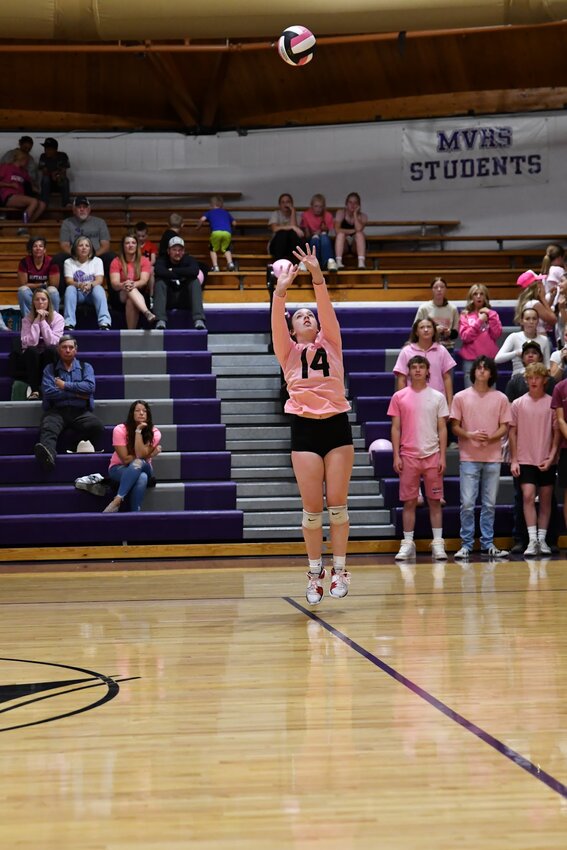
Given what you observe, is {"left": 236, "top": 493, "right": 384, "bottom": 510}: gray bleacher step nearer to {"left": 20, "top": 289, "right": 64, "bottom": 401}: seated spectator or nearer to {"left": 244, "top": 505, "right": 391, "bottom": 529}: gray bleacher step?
{"left": 244, "top": 505, "right": 391, "bottom": 529}: gray bleacher step

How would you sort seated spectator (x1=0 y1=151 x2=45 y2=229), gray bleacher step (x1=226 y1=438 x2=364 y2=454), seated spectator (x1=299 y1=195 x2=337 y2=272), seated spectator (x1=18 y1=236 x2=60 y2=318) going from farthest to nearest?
seated spectator (x1=0 y1=151 x2=45 y2=229) → seated spectator (x1=299 y1=195 x2=337 y2=272) → seated spectator (x1=18 y1=236 x2=60 y2=318) → gray bleacher step (x1=226 y1=438 x2=364 y2=454)

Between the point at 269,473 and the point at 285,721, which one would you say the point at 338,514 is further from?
the point at 269,473

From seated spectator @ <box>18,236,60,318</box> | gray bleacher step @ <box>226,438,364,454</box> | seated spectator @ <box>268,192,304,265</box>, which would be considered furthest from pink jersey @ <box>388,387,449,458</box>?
seated spectator @ <box>268,192,304,265</box>

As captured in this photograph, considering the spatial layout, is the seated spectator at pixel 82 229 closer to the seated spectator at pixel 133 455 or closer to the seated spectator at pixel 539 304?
the seated spectator at pixel 133 455

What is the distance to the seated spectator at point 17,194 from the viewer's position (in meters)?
15.0

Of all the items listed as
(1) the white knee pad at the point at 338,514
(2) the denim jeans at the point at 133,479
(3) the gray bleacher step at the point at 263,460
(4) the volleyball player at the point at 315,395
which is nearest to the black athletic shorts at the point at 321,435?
(4) the volleyball player at the point at 315,395

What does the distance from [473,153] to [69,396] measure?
825cm

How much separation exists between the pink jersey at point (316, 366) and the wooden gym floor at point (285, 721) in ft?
3.84

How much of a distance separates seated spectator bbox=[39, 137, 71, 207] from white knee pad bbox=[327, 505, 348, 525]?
10.0 metres

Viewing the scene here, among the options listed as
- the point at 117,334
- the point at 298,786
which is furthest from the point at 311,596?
the point at 117,334

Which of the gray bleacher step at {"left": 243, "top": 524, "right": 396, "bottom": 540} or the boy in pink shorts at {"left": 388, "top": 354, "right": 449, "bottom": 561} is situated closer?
the boy in pink shorts at {"left": 388, "top": 354, "right": 449, "bottom": 561}

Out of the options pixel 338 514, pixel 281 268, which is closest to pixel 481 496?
pixel 338 514

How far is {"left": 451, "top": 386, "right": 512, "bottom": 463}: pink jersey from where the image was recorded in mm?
9109

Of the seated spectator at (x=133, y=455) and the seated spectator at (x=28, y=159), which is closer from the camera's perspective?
the seated spectator at (x=133, y=455)
